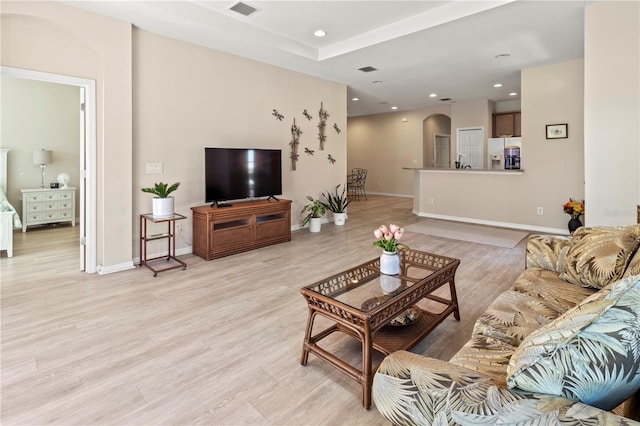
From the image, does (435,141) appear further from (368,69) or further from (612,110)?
(612,110)

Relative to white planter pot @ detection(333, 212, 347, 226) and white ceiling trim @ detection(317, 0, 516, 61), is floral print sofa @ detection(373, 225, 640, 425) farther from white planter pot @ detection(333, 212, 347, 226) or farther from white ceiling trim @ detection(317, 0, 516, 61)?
white planter pot @ detection(333, 212, 347, 226)

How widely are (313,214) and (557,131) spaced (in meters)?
4.31

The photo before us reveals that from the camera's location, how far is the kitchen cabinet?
892cm

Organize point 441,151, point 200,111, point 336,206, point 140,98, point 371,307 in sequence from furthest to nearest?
point 441,151
point 336,206
point 200,111
point 140,98
point 371,307

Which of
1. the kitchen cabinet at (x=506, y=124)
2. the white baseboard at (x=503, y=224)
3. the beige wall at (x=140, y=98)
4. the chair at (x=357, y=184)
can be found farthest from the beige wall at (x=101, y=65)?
the kitchen cabinet at (x=506, y=124)

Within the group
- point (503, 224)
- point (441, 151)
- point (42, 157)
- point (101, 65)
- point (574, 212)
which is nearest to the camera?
point (101, 65)

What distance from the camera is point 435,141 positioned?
36.6 ft

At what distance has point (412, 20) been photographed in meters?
4.10

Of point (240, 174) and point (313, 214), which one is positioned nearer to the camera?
point (240, 174)

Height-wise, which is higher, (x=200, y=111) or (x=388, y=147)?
(x=388, y=147)

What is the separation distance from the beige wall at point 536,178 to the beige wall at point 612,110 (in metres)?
2.20

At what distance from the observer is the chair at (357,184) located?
11211mm

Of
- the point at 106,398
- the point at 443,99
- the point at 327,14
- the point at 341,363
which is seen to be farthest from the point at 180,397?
the point at 443,99

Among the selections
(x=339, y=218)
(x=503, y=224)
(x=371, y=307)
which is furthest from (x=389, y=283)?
(x=503, y=224)
